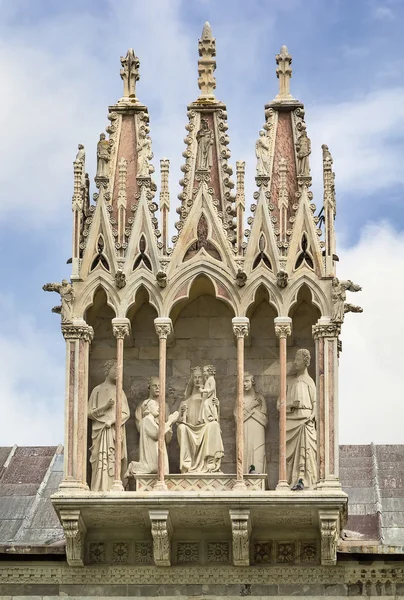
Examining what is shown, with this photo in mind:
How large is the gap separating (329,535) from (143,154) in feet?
19.5

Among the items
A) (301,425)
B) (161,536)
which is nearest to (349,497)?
(301,425)

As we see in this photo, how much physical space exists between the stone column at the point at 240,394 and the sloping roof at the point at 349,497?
1612mm

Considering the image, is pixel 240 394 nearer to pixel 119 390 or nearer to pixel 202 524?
pixel 119 390

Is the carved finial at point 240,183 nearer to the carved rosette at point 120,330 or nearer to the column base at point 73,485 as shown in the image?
the carved rosette at point 120,330

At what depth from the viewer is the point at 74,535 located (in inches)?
1147

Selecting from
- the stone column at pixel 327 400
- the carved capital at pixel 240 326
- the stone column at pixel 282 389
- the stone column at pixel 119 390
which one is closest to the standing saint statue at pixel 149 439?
the stone column at pixel 119 390

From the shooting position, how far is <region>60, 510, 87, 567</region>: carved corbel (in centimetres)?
2911

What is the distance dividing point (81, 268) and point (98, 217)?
75cm

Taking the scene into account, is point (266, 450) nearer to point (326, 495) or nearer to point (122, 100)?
point (326, 495)

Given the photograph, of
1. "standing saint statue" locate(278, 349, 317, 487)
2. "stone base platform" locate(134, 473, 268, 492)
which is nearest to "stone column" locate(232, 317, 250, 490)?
"stone base platform" locate(134, 473, 268, 492)

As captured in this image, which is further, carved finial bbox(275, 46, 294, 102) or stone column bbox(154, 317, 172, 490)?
carved finial bbox(275, 46, 294, 102)

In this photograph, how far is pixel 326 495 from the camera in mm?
28953

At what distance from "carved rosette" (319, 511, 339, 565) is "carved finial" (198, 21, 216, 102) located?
622 cm

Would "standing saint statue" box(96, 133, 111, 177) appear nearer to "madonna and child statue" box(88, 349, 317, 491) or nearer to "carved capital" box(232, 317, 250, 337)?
"madonna and child statue" box(88, 349, 317, 491)
